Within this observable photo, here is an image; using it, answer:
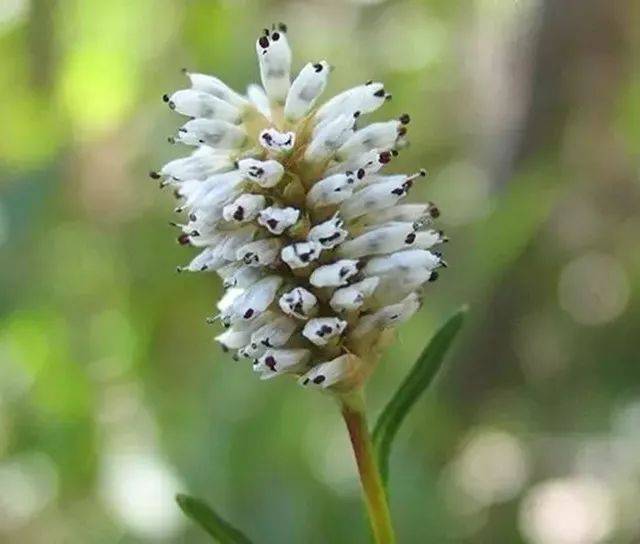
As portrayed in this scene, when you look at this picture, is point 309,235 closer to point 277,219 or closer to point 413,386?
point 277,219

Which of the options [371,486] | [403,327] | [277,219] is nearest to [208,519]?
[371,486]

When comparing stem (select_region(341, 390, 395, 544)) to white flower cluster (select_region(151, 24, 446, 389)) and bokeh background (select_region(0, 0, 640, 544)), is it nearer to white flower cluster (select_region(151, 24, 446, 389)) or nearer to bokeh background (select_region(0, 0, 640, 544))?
white flower cluster (select_region(151, 24, 446, 389))

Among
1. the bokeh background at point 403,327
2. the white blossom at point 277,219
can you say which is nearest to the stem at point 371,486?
the white blossom at point 277,219

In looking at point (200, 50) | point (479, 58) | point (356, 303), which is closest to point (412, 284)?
point (356, 303)

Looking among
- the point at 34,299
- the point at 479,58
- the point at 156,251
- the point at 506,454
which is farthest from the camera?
the point at 479,58

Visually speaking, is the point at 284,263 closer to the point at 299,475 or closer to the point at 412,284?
the point at 412,284

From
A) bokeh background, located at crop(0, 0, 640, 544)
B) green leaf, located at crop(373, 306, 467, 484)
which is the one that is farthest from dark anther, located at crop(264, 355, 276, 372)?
bokeh background, located at crop(0, 0, 640, 544)
